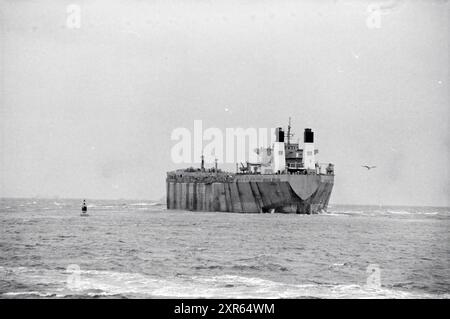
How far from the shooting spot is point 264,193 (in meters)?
83.0

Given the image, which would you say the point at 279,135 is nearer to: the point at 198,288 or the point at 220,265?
the point at 220,265

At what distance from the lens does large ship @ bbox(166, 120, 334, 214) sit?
8006cm

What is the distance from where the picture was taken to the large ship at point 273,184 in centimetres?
8006

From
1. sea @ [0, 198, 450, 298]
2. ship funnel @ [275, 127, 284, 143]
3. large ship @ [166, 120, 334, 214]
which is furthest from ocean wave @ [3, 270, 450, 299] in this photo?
ship funnel @ [275, 127, 284, 143]

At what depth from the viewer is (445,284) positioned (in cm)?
2836

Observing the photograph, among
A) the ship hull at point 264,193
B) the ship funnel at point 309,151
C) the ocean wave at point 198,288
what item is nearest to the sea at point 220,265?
the ocean wave at point 198,288

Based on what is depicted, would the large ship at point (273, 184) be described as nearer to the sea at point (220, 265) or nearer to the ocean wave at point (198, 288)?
the sea at point (220, 265)

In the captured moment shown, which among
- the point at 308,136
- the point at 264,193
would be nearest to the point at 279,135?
the point at 308,136

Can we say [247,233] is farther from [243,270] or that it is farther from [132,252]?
[243,270]

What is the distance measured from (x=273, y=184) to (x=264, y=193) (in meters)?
3.10

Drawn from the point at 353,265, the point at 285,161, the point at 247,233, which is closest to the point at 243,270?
the point at 353,265
